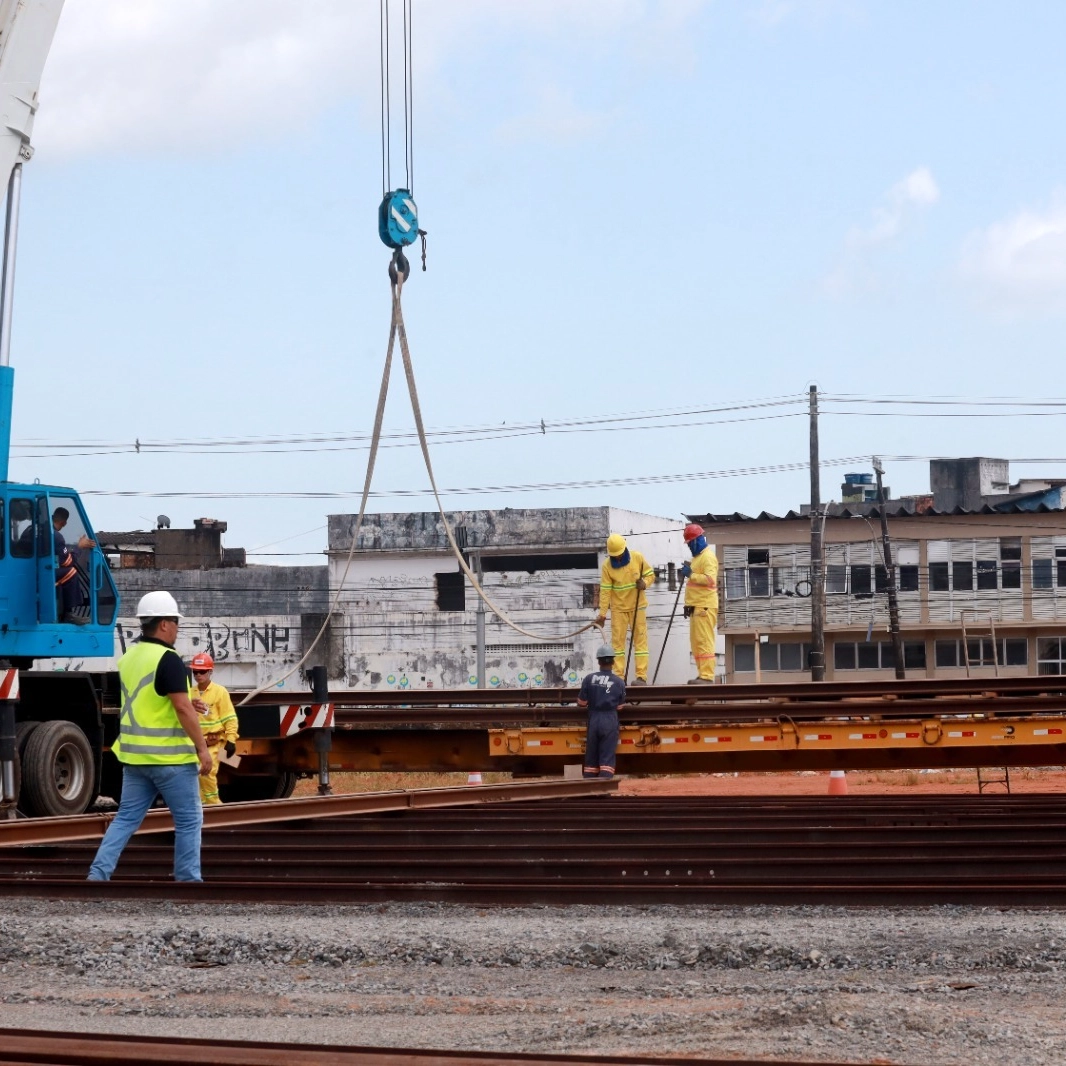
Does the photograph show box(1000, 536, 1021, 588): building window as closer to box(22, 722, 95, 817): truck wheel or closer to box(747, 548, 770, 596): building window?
box(747, 548, 770, 596): building window

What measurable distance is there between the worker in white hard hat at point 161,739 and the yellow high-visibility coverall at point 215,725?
470 centimetres

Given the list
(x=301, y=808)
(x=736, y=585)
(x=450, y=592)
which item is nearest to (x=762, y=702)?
(x=301, y=808)

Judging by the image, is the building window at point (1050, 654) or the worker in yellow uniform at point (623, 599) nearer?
the worker in yellow uniform at point (623, 599)

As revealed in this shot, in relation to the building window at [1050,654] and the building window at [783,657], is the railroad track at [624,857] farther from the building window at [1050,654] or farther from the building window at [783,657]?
the building window at [783,657]

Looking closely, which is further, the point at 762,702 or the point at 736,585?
the point at 736,585

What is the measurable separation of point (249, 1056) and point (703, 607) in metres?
14.0

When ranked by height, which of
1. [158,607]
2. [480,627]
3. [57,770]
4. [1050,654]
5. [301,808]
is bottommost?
[301,808]

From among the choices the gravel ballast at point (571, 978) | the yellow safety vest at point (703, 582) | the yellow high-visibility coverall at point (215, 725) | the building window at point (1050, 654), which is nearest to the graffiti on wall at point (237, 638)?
the building window at point (1050, 654)

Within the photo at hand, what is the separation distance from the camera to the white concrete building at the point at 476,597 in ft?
197

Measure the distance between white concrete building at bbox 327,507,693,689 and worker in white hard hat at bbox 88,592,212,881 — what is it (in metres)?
49.2

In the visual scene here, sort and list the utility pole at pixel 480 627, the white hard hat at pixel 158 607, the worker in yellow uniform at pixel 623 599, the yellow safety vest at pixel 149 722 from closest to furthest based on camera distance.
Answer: the yellow safety vest at pixel 149 722 → the white hard hat at pixel 158 607 → the worker in yellow uniform at pixel 623 599 → the utility pole at pixel 480 627

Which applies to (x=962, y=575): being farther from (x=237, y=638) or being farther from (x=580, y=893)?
(x=580, y=893)

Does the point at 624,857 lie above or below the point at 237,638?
below

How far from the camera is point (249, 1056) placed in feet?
15.0
